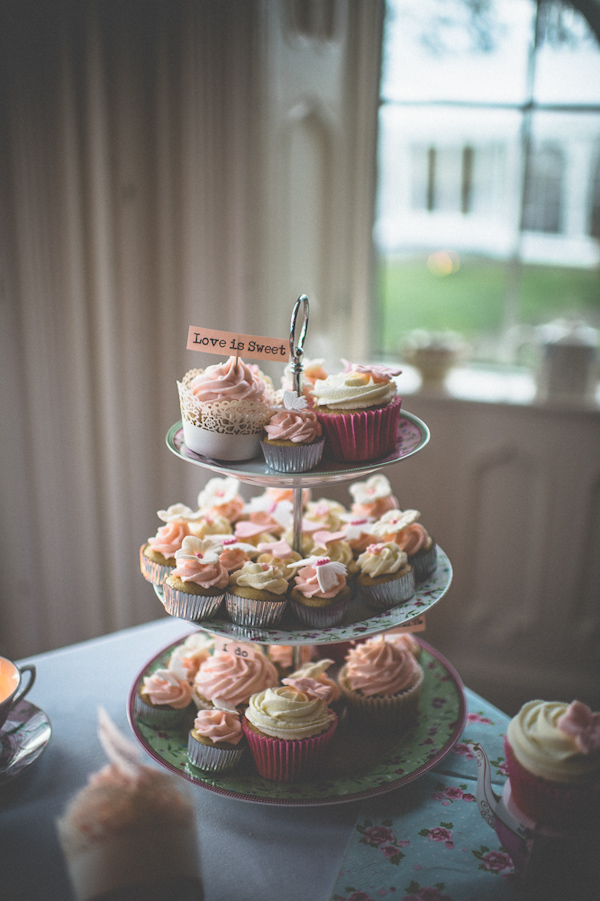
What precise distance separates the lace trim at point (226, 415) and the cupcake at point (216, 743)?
46cm

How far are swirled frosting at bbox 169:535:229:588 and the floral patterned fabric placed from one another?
425 millimetres

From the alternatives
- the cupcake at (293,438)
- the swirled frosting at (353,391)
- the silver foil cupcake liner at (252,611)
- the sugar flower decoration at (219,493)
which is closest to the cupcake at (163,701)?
the silver foil cupcake liner at (252,611)

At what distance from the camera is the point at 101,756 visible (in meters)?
1.26

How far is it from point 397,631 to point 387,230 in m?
1.88

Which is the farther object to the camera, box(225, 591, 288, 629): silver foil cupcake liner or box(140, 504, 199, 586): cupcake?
box(140, 504, 199, 586): cupcake

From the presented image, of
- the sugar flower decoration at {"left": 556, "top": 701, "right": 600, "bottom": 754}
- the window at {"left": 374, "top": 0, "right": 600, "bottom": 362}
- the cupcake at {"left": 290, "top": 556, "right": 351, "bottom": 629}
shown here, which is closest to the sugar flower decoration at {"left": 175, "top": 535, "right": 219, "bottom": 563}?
the cupcake at {"left": 290, "top": 556, "right": 351, "bottom": 629}

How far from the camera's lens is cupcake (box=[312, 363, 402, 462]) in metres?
1.17

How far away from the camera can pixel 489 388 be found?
8.66 ft

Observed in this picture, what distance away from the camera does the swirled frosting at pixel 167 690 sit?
50.0 inches

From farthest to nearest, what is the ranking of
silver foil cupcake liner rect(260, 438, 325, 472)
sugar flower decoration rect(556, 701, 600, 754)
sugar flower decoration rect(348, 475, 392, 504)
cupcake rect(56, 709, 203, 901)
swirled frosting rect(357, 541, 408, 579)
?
1. sugar flower decoration rect(348, 475, 392, 504)
2. swirled frosting rect(357, 541, 408, 579)
3. silver foil cupcake liner rect(260, 438, 325, 472)
4. sugar flower decoration rect(556, 701, 600, 754)
5. cupcake rect(56, 709, 203, 901)

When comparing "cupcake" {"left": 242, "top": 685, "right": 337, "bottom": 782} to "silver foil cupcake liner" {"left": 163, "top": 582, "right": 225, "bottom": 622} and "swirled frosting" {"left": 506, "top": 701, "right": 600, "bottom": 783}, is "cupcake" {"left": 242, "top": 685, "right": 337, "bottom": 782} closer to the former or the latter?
"silver foil cupcake liner" {"left": 163, "top": 582, "right": 225, "bottom": 622}

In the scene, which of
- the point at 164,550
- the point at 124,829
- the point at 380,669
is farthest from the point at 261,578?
the point at 124,829

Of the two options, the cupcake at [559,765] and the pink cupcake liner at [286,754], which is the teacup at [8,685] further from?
the cupcake at [559,765]

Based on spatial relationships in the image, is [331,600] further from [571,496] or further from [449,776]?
[571,496]
